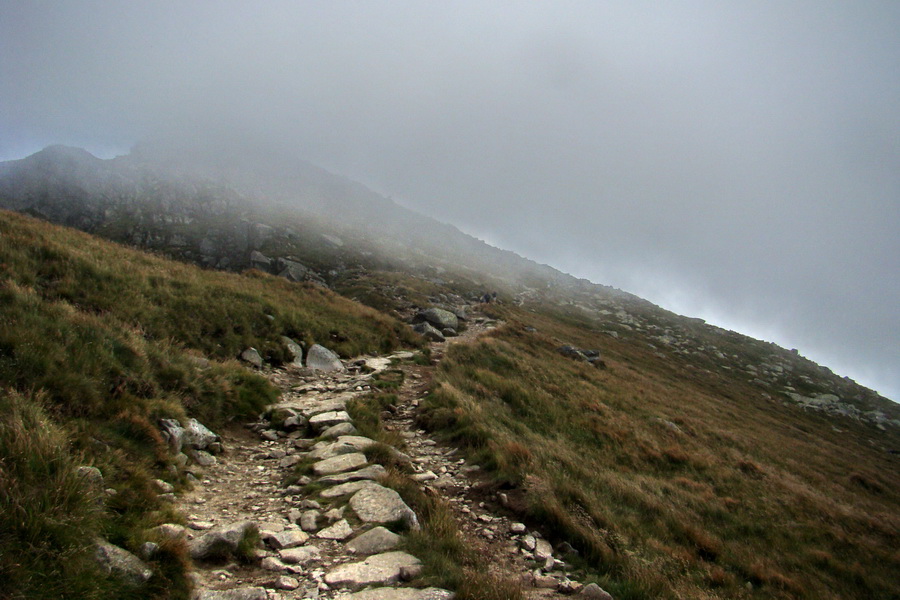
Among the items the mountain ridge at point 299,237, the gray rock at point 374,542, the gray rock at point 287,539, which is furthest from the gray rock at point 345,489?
the mountain ridge at point 299,237

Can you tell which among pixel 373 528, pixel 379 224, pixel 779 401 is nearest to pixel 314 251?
pixel 379 224

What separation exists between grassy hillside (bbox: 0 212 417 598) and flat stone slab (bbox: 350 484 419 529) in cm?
257

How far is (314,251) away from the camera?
5984cm

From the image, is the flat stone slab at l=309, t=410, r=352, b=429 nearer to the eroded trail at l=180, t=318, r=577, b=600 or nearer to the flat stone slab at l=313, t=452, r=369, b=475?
the eroded trail at l=180, t=318, r=577, b=600

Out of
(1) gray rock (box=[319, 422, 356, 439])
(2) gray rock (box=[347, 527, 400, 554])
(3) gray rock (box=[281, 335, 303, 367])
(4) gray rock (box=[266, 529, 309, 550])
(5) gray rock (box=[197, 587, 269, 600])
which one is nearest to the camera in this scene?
(5) gray rock (box=[197, 587, 269, 600])

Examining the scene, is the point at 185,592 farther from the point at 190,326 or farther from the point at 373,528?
the point at 190,326

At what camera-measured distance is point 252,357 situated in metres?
13.5

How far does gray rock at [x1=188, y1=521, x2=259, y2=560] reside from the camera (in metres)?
4.82

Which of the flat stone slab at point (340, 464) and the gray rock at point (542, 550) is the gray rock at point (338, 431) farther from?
the gray rock at point (542, 550)

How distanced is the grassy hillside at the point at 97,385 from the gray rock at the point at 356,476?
92.6 inches

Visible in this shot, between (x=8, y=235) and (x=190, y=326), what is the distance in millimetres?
5041

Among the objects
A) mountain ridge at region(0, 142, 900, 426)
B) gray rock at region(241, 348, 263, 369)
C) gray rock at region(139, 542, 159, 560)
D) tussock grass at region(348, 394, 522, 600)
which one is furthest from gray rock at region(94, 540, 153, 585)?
mountain ridge at region(0, 142, 900, 426)

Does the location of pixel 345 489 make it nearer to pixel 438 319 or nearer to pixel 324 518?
pixel 324 518

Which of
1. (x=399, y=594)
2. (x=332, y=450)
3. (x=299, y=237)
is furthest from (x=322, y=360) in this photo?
(x=299, y=237)
